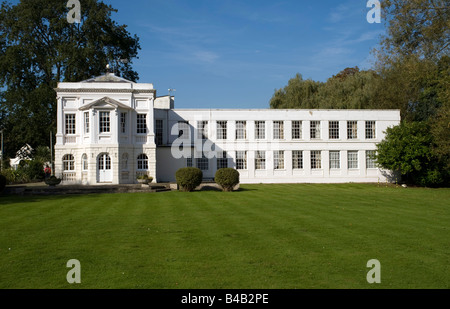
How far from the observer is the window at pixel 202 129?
3919cm

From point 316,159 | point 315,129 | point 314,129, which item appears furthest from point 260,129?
point 316,159

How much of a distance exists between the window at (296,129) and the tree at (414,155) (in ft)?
25.6

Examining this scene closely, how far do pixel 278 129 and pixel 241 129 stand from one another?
148 inches

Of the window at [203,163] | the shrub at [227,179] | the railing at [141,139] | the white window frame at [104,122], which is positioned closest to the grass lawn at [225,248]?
the shrub at [227,179]

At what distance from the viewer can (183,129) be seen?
128ft

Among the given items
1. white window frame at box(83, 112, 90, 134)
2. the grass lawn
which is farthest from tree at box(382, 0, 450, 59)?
white window frame at box(83, 112, 90, 134)

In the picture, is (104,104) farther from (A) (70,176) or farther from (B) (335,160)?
(B) (335,160)

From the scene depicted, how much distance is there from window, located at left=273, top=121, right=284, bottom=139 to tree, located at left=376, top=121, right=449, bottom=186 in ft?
30.8

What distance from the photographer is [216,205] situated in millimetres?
19406

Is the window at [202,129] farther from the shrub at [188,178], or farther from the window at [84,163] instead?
the window at [84,163]

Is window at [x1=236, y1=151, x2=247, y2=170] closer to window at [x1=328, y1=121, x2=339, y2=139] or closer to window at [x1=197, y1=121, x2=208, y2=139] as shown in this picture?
window at [x1=197, y1=121, x2=208, y2=139]

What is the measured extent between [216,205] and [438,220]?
9.47 m
